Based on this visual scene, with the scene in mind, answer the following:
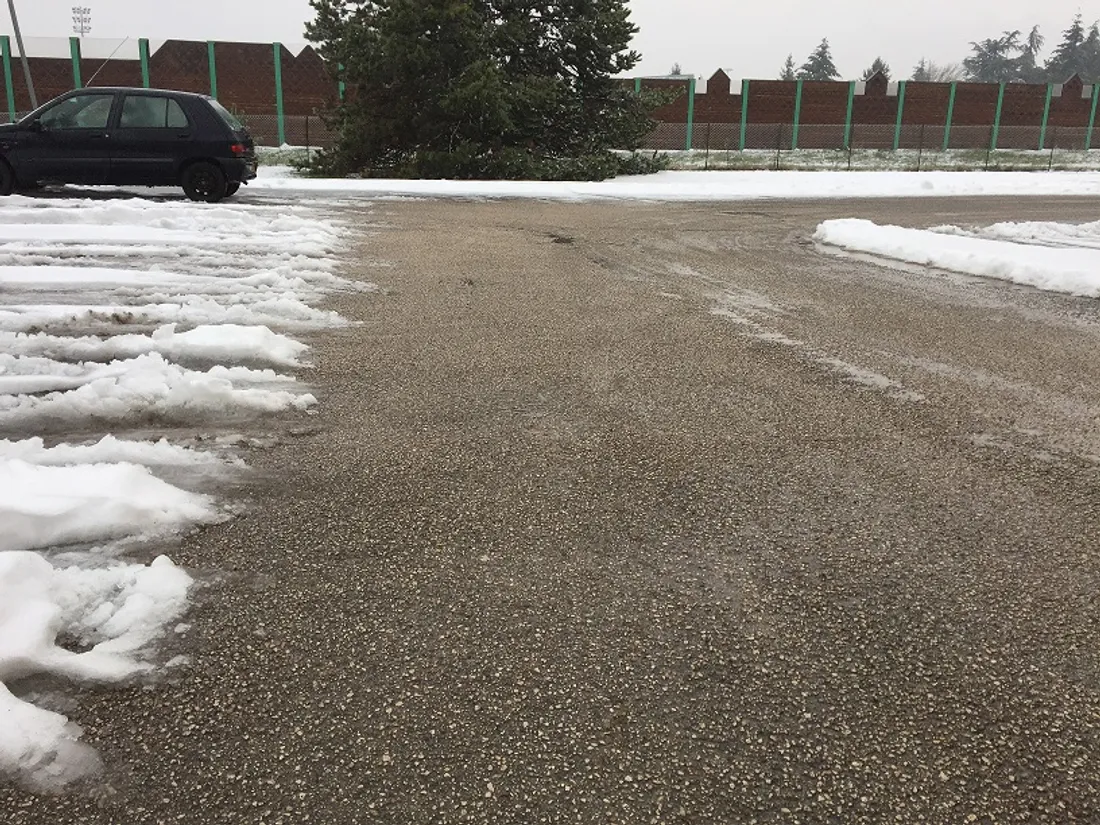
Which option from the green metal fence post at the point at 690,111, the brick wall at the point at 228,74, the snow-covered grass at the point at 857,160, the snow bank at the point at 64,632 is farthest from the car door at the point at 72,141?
the green metal fence post at the point at 690,111

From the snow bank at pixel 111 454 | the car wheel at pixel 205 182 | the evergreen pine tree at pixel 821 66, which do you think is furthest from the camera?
the evergreen pine tree at pixel 821 66

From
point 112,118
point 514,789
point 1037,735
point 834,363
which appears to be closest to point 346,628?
point 514,789

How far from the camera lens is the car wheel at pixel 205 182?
509 inches

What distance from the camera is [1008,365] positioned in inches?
209

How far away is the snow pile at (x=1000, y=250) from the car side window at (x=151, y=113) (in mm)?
9789

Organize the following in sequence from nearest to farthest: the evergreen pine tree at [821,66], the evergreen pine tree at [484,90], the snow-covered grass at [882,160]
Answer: the evergreen pine tree at [484,90]
the snow-covered grass at [882,160]
the evergreen pine tree at [821,66]

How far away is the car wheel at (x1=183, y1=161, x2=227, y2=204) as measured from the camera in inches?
509

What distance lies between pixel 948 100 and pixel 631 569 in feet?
145

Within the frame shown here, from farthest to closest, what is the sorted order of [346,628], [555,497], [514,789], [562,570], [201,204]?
1. [201,204]
2. [555,497]
3. [562,570]
4. [346,628]
5. [514,789]

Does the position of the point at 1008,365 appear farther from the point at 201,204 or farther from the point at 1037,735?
the point at 201,204

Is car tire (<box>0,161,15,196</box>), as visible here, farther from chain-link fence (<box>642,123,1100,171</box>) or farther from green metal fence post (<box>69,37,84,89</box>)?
green metal fence post (<box>69,37,84,89</box>)

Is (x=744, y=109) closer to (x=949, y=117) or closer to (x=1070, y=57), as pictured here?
(x=949, y=117)

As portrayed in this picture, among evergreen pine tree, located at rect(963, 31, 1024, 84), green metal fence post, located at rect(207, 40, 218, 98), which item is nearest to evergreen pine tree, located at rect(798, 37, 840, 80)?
evergreen pine tree, located at rect(963, 31, 1024, 84)

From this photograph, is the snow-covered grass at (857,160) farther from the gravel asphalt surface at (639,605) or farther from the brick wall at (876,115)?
the gravel asphalt surface at (639,605)
